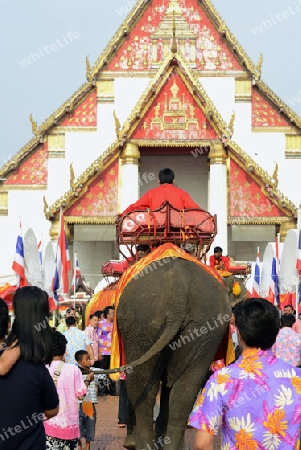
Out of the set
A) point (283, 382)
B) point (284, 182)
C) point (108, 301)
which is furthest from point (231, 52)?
point (283, 382)

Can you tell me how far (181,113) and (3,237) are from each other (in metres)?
6.53

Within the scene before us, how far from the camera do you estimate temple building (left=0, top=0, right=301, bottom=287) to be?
2467 cm

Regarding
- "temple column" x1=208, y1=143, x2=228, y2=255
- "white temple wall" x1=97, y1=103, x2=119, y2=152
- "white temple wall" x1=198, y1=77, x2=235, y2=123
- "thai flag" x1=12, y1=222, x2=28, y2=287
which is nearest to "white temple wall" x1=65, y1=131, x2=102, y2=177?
"white temple wall" x1=97, y1=103, x2=119, y2=152

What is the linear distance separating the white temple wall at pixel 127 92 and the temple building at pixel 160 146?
3 cm

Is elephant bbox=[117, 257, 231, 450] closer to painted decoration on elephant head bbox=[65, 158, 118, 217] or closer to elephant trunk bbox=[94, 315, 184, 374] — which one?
elephant trunk bbox=[94, 315, 184, 374]

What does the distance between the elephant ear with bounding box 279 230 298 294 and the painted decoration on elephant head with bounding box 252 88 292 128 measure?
1102 centimetres

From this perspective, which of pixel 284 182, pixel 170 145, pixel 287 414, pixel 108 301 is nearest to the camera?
pixel 287 414

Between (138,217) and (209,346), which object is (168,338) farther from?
(138,217)

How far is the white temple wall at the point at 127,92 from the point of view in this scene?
2781 centimetres

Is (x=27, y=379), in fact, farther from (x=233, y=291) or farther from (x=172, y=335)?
(x=233, y=291)

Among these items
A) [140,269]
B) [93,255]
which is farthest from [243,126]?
[140,269]

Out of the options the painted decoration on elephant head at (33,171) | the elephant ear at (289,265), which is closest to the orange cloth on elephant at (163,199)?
the elephant ear at (289,265)

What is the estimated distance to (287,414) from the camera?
383cm

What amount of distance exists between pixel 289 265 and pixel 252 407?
1294 centimetres
